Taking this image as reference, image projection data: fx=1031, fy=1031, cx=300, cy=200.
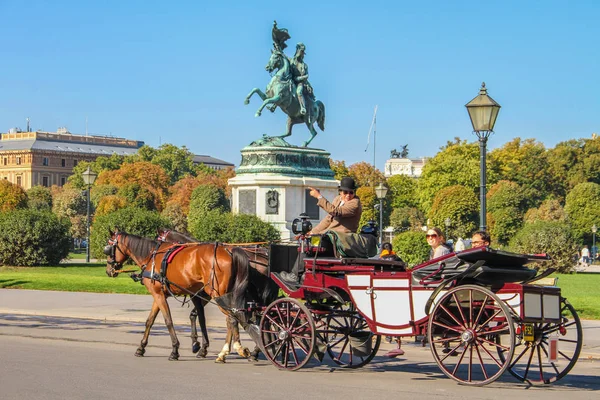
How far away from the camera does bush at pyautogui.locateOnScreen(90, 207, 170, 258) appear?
137ft

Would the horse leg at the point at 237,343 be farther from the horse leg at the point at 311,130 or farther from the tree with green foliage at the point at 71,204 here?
the tree with green foliage at the point at 71,204

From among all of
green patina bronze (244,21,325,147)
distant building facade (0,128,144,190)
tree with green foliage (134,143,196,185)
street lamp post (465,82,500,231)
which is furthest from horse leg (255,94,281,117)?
distant building facade (0,128,144,190)

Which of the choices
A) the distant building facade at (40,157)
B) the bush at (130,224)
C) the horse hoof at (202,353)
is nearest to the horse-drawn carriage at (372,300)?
the horse hoof at (202,353)

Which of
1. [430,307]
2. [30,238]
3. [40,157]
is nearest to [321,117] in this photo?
[30,238]

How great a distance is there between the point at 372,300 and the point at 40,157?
180639 millimetres

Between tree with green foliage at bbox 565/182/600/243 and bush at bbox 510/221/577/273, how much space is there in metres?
42.8

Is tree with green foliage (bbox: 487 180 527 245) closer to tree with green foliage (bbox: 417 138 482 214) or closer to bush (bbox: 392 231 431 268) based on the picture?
tree with green foliage (bbox: 417 138 482 214)

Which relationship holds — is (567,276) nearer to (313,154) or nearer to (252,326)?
(313,154)

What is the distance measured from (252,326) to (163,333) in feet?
16.5

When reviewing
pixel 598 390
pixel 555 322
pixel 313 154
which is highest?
pixel 313 154

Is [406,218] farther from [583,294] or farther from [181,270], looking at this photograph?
[181,270]

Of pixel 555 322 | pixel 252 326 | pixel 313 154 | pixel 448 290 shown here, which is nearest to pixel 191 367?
pixel 252 326

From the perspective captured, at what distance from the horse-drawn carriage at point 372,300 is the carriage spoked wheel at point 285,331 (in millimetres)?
15

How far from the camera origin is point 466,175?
93.8m
